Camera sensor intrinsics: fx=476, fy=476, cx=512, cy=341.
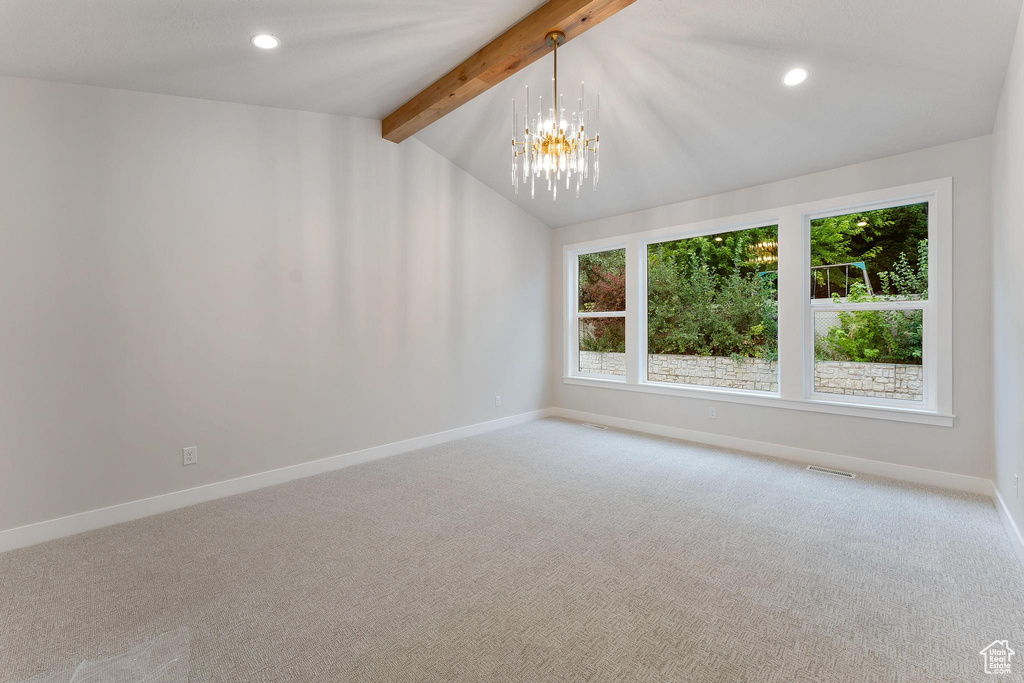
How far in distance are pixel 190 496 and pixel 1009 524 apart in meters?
5.06

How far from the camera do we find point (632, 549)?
258 cm

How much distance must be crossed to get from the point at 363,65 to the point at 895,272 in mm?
4265

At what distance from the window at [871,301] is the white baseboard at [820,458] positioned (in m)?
0.55

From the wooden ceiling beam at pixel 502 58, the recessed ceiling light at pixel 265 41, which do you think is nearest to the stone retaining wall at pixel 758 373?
the wooden ceiling beam at pixel 502 58

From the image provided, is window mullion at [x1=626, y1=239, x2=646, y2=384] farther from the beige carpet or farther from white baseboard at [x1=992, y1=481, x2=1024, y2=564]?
white baseboard at [x1=992, y1=481, x2=1024, y2=564]

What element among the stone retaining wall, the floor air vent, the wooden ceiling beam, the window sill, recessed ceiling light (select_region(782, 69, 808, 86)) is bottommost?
A: the floor air vent

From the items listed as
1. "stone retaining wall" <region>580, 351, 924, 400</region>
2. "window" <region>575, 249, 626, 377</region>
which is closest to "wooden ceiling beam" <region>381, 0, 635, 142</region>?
"window" <region>575, 249, 626, 377</region>

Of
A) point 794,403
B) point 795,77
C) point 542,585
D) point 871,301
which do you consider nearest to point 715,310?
point 794,403

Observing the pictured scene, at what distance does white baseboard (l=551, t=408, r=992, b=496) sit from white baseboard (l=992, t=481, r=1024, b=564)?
7.3 inches

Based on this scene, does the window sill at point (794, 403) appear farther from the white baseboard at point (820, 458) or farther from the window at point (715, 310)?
the white baseboard at point (820, 458)

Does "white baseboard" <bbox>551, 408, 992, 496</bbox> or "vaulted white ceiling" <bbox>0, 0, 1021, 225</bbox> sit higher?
"vaulted white ceiling" <bbox>0, 0, 1021, 225</bbox>

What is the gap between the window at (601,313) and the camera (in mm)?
5559

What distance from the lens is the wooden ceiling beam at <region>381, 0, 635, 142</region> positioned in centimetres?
255

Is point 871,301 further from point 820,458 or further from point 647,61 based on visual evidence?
point 647,61
